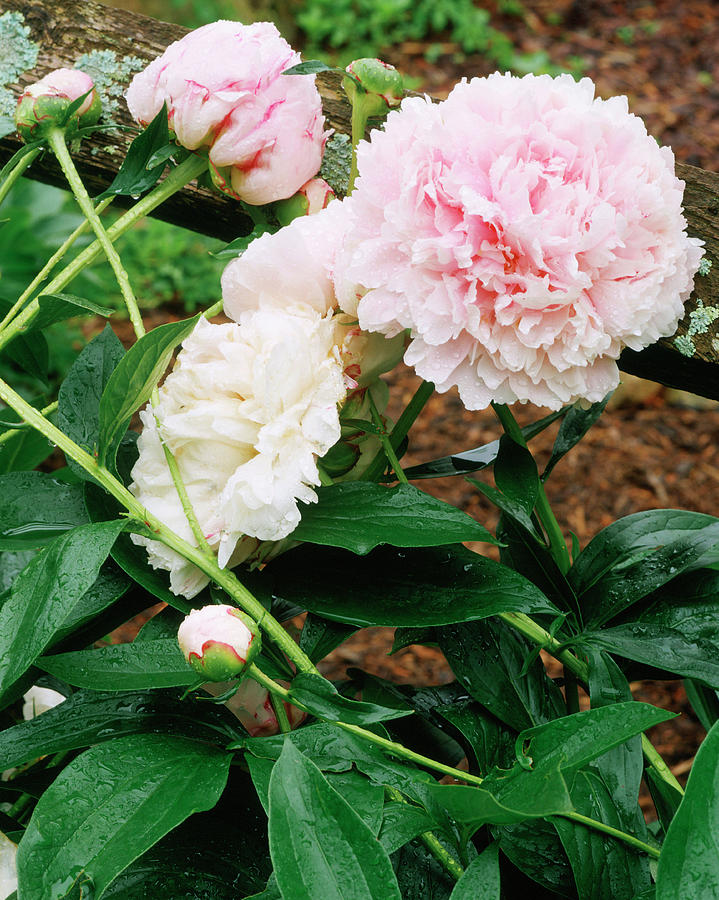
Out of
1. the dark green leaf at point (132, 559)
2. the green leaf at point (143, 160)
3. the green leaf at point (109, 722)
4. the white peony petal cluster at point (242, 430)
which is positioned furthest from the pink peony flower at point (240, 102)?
the green leaf at point (109, 722)

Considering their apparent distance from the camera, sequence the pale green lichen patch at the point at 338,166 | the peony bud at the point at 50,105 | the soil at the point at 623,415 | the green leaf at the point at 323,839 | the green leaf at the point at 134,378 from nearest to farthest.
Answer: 1. the green leaf at the point at 323,839
2. the green leaf at the point at 134,378
3. the peony bud at the point at 50,105
4. the pale green lichen patch at the point at 338,166
5. the soil at the point at 623,415

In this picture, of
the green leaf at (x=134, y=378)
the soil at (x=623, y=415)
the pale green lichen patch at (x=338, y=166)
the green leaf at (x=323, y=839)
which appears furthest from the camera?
the soil at (x=623, y=415)

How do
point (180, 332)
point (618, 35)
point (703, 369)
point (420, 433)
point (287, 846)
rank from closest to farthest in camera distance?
point (287, 846)
point (180, 332)
point (703, 369)
point (420, 433)
point (618, 35)

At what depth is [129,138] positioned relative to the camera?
2.51 feet

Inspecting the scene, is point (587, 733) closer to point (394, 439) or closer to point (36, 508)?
point (394, 439)

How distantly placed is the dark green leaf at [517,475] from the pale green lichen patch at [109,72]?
0.44 m

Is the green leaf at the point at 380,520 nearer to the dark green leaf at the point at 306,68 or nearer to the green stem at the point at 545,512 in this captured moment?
the green stem at the point at 545,512

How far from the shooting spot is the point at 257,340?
1.72 feet

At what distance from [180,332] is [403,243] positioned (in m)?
0.13

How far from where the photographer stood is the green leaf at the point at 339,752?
0.46 meters

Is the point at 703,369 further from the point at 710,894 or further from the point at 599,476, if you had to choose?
the point at 599,476

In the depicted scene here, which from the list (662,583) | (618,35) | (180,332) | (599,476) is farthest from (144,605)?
(618,35)

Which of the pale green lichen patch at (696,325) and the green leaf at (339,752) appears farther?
the pale green lichen patch at (696,325)

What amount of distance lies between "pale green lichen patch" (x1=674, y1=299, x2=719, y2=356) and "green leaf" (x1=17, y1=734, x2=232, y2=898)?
1.32ft
